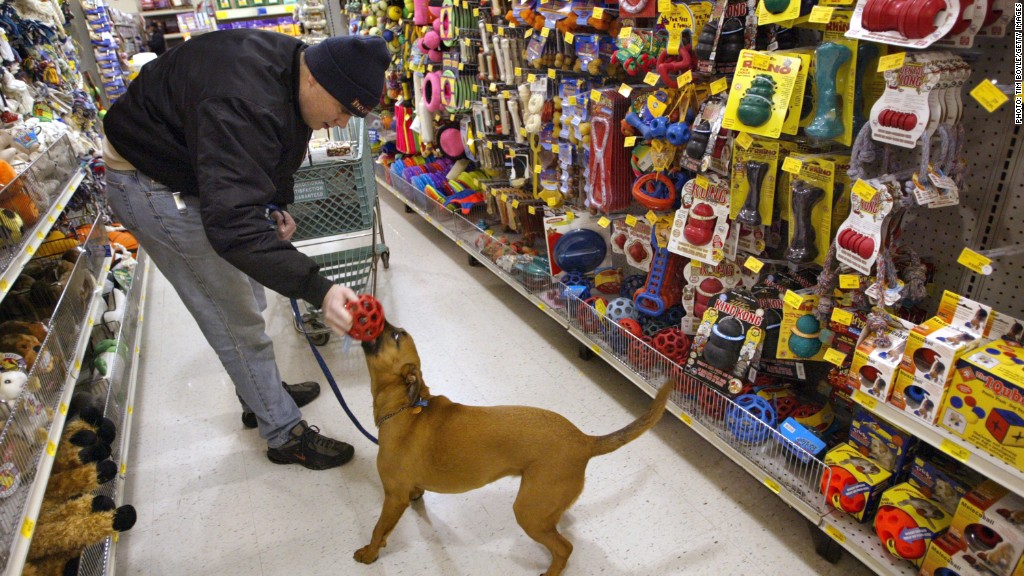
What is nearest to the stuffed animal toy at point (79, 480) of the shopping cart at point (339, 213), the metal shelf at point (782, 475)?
the shopping cart at point (339, 213)

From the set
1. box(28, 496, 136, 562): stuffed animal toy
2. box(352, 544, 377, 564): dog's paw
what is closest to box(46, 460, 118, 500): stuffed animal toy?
box(28, 496, 136, 562): stuffed animal toy

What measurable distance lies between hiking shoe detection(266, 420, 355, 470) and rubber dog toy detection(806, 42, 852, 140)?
76.4 inches

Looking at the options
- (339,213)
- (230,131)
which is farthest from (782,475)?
(339,213)

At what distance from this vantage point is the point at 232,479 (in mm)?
2318

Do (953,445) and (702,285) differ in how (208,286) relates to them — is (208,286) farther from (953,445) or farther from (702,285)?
(953,445)

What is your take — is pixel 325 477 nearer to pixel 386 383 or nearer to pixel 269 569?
pixel 269 569

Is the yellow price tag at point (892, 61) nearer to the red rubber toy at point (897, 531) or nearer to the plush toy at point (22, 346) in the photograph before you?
the red rubber toy at point (897, 531)

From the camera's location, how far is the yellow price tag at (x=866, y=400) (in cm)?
153

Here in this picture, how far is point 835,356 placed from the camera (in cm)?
168

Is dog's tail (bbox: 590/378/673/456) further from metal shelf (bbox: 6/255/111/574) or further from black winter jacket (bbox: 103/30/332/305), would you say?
metal shelf (bbox: 6/255/111/574)

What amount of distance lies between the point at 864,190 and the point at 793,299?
384 mm

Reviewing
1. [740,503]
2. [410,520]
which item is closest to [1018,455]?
[740,503]

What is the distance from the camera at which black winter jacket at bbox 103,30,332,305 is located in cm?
144

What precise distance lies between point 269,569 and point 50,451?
713mm
